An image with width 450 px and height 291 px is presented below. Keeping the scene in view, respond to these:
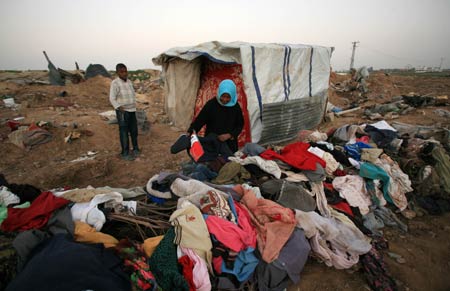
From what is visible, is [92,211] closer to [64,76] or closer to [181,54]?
[181,54]

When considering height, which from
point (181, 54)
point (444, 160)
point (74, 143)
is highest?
point (181, 54)

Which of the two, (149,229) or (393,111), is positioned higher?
(149,229)

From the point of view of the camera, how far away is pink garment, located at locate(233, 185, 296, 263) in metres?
1.69

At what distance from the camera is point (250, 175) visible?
2492 millimetres

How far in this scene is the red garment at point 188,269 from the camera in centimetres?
142

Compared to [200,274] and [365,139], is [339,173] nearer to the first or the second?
[365,139]

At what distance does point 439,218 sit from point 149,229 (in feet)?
11.5

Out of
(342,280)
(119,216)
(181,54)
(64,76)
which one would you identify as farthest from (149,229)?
(64,76)

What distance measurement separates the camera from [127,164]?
15.4ft

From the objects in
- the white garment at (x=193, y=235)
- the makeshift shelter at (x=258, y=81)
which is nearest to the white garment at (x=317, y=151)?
the white garment at (x=193, y=235)

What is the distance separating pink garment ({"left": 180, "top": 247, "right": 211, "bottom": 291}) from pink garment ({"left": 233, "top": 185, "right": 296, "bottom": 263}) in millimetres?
456

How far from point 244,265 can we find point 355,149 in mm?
2492

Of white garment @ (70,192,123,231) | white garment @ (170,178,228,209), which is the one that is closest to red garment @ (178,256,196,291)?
white garment @ (170,178,228,209)

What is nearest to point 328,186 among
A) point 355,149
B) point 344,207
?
point 344,207
